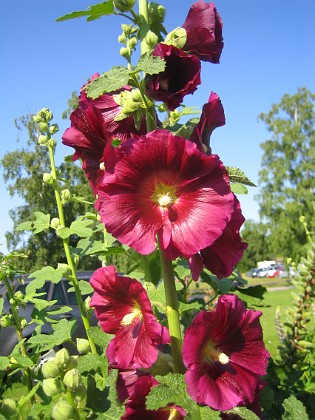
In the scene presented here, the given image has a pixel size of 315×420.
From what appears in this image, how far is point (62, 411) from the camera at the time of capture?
87 cm

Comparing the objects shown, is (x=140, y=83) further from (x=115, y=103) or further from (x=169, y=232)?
(x=169, y=232)

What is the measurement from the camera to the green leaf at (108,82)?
92 cm

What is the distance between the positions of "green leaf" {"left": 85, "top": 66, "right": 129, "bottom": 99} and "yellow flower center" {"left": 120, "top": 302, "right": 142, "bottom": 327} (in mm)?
449

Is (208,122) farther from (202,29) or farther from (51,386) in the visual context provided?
(51,386)

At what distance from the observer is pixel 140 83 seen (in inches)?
40.0

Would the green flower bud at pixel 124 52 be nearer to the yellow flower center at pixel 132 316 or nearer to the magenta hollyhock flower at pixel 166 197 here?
the magenta hollyhock flower at pixel 166 197

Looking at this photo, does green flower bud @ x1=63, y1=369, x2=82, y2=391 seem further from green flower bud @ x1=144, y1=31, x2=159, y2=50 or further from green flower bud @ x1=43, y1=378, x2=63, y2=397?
green flower bud @ x1=144, y1=31, x2=159, y2=50

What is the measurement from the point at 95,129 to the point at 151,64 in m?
0.22

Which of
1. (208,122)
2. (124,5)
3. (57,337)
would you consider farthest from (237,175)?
(57,337)

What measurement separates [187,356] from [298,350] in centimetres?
69

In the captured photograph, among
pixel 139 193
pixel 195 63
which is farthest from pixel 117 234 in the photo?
pixel 195 63

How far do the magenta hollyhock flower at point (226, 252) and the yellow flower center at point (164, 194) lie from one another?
13cm

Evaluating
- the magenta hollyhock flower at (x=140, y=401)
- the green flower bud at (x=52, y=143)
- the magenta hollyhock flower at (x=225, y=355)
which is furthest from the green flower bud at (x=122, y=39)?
the magenta hollyhock flower at (x=140, y=401)

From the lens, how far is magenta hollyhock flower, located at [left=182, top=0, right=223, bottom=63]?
1051 millimetres
